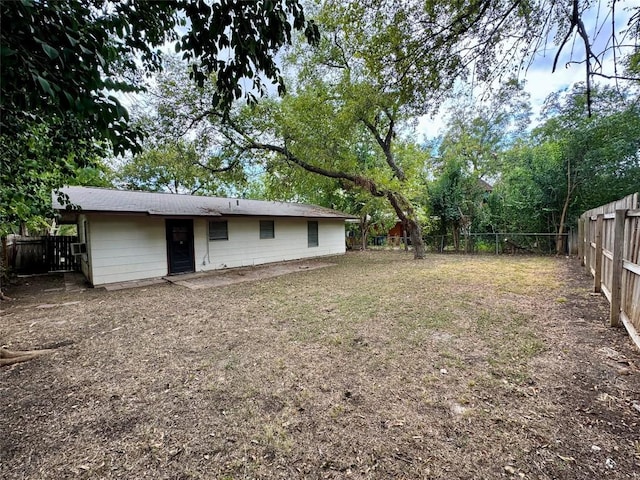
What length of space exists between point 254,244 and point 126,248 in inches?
168

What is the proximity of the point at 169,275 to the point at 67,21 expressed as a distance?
816 cm

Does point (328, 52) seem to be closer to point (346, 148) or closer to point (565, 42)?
point (346, 148)

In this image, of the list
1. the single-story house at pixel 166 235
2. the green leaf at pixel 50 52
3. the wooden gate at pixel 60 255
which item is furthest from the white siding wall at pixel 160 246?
the green leaf at pixel 50 52

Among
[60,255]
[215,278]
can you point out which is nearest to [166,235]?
[215,278]

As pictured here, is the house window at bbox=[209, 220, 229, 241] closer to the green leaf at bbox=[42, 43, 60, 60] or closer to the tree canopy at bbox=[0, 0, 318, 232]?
the tree canopy at bbox=[0, 0, 318, 232]

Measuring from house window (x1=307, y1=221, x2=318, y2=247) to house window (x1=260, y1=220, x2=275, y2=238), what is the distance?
2.32m

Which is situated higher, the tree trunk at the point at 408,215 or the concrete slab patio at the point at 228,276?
the tree trunk at the point at 408,215

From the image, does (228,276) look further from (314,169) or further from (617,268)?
(617,268)

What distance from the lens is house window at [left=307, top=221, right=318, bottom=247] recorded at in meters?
13.4

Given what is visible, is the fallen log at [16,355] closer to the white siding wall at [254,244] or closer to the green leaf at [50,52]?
the green leaf at [50,52]

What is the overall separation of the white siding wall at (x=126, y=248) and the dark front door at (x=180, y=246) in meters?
0.18

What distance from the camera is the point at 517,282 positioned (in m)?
6.78

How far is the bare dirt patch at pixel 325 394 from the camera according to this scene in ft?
5.61

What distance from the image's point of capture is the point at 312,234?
13.7 metres
